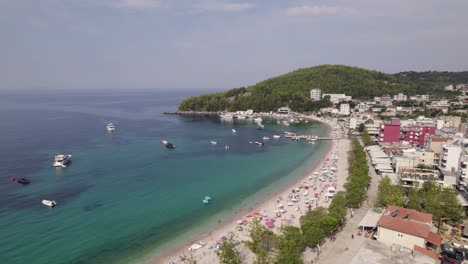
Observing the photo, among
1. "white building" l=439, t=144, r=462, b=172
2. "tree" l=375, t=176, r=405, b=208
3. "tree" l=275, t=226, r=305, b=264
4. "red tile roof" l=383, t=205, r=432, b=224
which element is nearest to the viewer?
"tree" l=275, t=226, r=305, b=264

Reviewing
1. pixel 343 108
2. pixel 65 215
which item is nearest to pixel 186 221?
pixel 65 215

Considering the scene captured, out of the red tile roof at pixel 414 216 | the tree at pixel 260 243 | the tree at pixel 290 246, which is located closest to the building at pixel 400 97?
the red tile roof at pixel 414 216

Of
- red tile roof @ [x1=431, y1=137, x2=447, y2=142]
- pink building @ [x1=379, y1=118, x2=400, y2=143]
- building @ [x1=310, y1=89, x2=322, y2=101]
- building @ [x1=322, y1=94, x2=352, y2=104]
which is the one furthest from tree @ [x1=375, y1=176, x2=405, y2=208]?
building @ [x1=310, y1=89, x2=322, y2=101]

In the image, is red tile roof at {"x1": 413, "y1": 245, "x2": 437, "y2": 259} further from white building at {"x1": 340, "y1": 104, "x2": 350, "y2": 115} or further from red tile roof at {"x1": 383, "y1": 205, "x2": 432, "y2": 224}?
white building at {"x1": 340, "y1": 104, "x2": 350, "y2": 115}

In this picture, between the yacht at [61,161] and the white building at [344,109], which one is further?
the white building at [344,109]

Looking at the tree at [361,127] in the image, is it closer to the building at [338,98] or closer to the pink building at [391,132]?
the pink building at [391,132]

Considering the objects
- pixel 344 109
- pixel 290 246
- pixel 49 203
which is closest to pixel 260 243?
pixel 290 246
